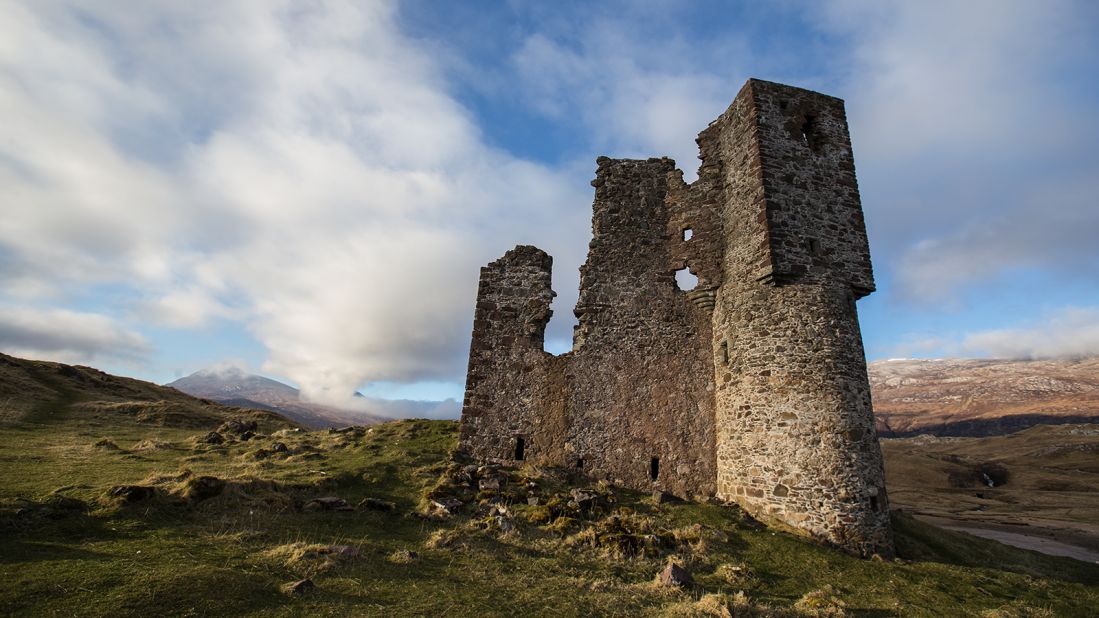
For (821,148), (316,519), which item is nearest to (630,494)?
(316,519)

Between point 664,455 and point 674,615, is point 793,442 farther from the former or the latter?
point 674,615

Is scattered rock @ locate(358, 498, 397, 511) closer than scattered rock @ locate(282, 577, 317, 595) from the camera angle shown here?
No

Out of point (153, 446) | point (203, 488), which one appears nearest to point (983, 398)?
point (153, 446)

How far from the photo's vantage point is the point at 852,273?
15.9 meters

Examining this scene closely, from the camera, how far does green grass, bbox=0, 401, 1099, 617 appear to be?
8000 millimetres

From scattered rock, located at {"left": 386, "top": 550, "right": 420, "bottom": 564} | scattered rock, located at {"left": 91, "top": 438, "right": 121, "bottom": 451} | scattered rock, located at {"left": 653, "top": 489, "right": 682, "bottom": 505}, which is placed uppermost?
scattered rock, located at {"left": 91, "top": 438, "right": 121, "bottom": 451}

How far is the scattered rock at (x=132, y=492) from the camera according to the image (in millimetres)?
11228

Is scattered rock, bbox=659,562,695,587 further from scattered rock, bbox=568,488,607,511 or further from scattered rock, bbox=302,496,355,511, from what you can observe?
scattered rock, bbox=302,496,355,511

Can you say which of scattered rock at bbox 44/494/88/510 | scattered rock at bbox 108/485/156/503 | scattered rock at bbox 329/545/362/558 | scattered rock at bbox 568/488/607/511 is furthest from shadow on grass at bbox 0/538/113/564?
scattered rock at bbox 568/488/607/511

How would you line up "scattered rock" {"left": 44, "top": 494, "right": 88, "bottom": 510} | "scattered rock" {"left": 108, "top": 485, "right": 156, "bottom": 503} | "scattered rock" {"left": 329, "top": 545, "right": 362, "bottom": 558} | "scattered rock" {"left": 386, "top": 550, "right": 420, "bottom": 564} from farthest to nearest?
"scattered rock" {"left": 108, "top": 485, "right": 156, "bottom": 503} < "scattered rock" {"left": 44, "top": 494, "right": 88, "bottom": 510} < "scattered rock" {"left": 386, "top": 550, "right": 420, "bottom": 564} < "scattered rock" {"left": 329, "top": 545, "right": 362, "bottom": 558}

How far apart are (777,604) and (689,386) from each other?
25.9 ft

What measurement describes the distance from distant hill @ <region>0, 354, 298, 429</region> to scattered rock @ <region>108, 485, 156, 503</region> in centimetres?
2039

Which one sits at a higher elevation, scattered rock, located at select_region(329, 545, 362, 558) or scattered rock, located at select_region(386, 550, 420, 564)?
scattered rock, located at select_region(329, 545, 362, 558)

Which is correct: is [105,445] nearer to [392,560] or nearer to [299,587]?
[392,560]
